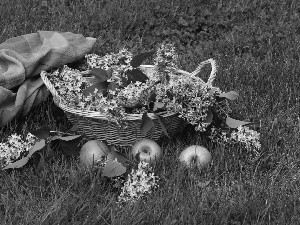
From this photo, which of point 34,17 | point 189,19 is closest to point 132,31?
point 189,19

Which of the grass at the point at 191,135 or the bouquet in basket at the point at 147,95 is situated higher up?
the bouquet in basket at the point at 147,95

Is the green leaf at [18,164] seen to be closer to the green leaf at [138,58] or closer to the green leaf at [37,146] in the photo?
the green leaf at [37,146]

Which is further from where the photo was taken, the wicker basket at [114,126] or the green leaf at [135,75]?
the green leaf at [135,75]

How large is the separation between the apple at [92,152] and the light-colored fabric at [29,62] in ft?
1.98

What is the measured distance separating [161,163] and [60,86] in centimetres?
76

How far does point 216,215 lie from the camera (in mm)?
2559

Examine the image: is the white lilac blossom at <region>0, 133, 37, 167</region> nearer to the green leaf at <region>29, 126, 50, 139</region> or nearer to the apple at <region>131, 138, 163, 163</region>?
the green leaf at <region>29, 126, 50, 139</region>

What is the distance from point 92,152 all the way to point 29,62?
825 millimetres

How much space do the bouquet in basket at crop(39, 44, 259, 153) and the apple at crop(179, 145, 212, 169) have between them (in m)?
0.13

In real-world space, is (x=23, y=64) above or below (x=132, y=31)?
above

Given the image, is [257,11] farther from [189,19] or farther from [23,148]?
[23,148]

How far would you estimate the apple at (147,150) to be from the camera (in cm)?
290

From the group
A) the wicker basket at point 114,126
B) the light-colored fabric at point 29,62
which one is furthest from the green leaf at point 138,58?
the light-colored fabric at point 29,62

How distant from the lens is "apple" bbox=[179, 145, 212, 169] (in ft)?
9.60
